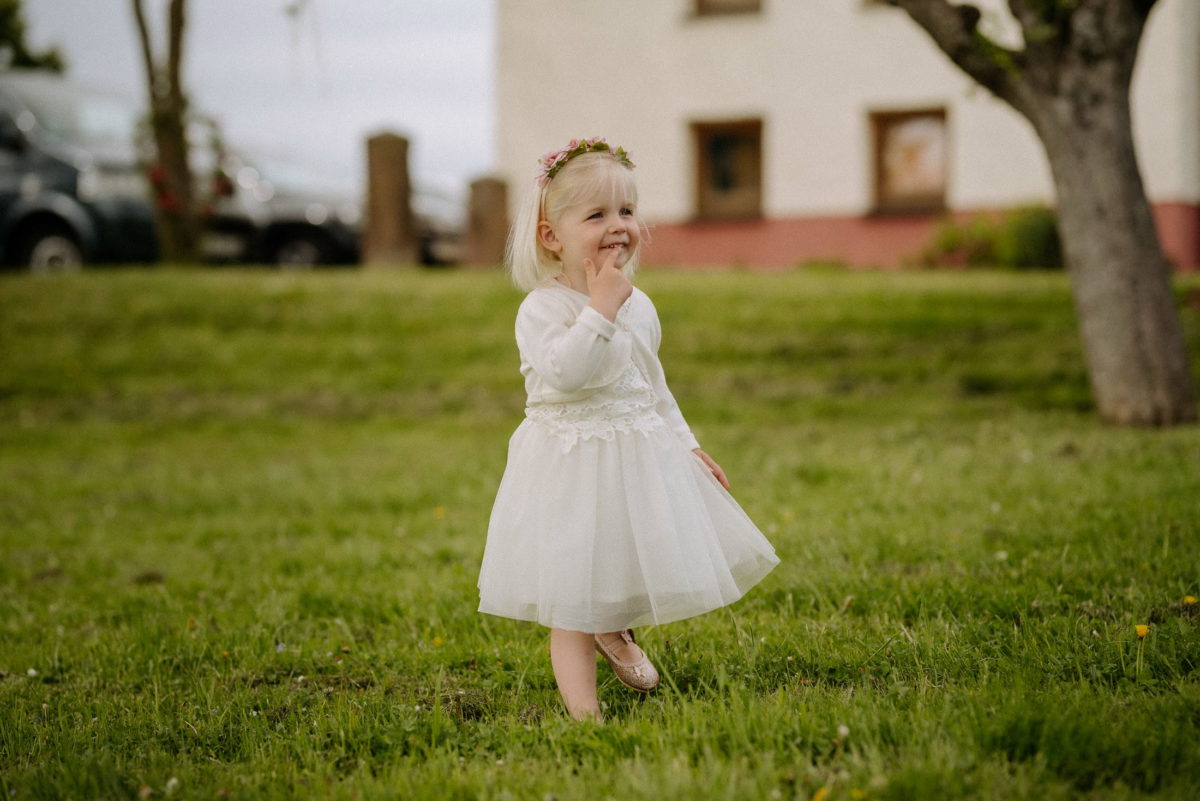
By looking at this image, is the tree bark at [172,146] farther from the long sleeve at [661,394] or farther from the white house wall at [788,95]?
the long sleeve at [661,394]

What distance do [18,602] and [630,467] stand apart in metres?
3.07

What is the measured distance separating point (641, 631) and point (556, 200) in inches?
58.5

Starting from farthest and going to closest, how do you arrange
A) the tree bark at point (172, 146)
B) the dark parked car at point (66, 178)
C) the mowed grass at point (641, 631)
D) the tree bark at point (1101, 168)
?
the tree bark at point (172, 146) → the dark parked car at point (66, 178) → the tree bark at point (1101, 168) → the mowed grass at point (641, 631)

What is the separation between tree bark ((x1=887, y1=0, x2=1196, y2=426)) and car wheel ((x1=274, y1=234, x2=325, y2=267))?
32.5 feet

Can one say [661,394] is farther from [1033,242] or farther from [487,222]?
[1033,242]

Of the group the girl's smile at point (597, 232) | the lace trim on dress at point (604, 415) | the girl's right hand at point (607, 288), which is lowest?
the lace trim on dress at point (604, 415)

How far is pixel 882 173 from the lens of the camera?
18.2 meters

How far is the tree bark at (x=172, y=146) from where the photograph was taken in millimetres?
14031

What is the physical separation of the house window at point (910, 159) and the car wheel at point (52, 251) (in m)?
11.3

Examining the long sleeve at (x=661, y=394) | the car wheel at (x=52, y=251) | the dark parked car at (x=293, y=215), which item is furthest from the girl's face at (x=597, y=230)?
the dark parked car at (x=293, y=215)

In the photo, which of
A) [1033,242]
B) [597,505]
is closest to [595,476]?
[597,505]

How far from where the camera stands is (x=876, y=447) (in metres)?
7.20

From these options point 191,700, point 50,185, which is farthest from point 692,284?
point 191,700

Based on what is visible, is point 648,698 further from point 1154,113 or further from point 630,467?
point 1154,113
